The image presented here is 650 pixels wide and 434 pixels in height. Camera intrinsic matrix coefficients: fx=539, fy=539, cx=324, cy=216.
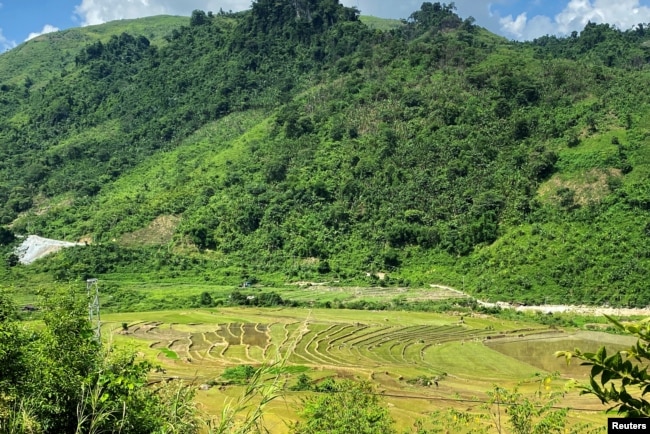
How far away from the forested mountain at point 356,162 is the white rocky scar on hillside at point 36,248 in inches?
236

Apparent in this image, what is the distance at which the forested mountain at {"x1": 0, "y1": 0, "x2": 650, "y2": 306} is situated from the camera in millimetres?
72312

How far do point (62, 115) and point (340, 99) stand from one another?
74137 mm

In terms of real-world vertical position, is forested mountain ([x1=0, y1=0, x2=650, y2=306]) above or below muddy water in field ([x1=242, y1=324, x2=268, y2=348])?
above

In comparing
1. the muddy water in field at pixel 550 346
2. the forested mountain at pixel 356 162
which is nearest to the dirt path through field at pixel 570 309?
the forested mountain at pixel 356 162

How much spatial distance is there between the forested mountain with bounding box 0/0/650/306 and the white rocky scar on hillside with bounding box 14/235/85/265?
19.6ft

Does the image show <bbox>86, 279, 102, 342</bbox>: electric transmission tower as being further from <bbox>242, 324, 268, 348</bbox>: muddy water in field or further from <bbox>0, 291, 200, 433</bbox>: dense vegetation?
<bbox>242, 324, 268, 348</bbox>: muddy water in field

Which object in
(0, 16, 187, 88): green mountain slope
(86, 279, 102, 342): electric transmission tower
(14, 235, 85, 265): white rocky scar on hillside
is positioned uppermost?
(0, 16, 187, 88): green mountain slope

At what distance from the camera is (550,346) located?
50000 mm

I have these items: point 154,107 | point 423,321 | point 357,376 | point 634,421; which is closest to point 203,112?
point 154,107

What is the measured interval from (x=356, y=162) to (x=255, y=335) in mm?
47000

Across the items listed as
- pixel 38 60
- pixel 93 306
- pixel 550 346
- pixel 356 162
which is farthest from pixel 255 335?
pixel 38 60

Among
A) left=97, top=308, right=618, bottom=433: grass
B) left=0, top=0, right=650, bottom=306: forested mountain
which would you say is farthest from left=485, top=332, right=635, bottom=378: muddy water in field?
left=0, top=0, right=650, bottom=306: forested mountain

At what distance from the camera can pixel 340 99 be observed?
109 m

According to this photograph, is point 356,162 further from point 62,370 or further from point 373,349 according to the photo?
point 62,370
